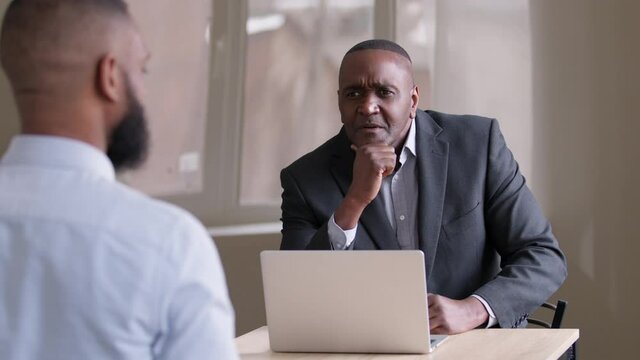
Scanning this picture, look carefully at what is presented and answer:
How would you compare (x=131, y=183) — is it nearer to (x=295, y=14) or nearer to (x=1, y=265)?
(x=295, y=14)

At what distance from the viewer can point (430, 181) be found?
311 centimetres

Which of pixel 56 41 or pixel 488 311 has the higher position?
pixel 56 41

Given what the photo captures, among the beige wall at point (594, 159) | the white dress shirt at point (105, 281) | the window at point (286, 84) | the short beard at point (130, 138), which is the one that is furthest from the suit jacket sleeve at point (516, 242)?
the white dress shirt at point (105, 281)

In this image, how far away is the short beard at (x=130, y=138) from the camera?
3.84 feet

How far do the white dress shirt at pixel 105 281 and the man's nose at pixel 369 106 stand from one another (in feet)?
6.52

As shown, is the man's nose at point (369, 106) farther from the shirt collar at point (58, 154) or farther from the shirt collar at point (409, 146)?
the shirt collar at point (58, 154)

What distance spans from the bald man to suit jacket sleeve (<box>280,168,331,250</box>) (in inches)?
74.4

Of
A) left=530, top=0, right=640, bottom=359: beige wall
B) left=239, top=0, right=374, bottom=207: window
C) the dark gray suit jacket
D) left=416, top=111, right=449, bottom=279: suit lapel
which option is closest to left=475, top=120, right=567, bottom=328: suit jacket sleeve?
the dark gray suit jacket

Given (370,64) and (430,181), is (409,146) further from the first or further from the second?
(370,64)

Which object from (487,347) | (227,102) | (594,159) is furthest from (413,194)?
(227,102)

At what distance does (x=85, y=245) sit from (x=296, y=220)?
205 cm

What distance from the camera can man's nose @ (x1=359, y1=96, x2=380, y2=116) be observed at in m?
3.05

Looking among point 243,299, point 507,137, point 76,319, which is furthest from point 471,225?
point 76,319

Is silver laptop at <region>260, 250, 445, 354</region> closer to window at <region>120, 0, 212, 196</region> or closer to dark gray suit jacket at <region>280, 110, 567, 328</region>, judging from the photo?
dark gray suit jacket at <region>280, 110, 567, 328</region>
